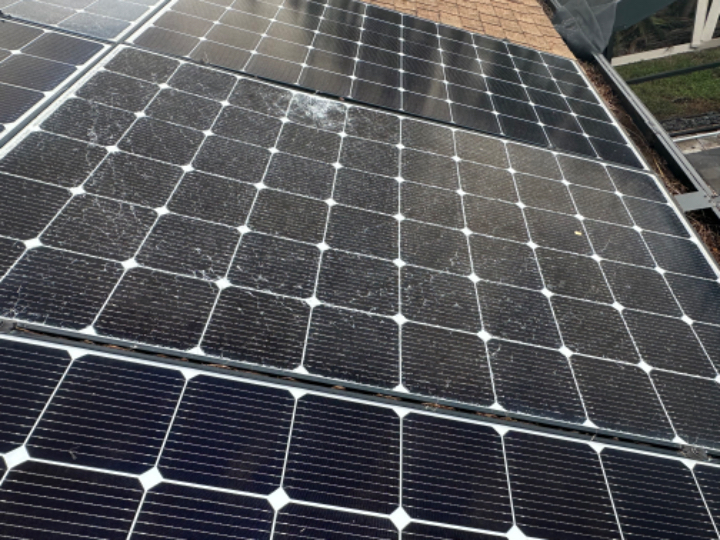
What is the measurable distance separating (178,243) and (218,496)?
10.5 feet

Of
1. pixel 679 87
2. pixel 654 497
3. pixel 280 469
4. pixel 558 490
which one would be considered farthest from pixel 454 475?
pixel 679 87

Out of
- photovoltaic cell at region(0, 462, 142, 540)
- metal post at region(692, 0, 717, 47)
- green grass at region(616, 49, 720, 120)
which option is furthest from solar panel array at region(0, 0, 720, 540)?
green grass at region(616, 49, 720, 120)

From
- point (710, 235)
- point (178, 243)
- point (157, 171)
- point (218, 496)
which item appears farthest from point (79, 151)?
point (710, 235)

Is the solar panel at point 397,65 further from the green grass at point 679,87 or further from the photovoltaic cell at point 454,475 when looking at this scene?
the green grass at point 679,87

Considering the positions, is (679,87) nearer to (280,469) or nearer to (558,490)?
(558,490)

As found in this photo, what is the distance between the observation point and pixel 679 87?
2867 cm

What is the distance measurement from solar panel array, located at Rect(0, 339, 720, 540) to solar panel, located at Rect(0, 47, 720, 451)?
37 cm

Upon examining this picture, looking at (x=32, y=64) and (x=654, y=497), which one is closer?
(x=654, y=497)

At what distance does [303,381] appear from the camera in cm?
550

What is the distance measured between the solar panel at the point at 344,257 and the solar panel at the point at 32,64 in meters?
0.37

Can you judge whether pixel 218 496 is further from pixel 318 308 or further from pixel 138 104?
pixel 138 104

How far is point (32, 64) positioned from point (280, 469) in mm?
8019

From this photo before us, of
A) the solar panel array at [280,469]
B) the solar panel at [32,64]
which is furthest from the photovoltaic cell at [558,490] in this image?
the solar panel at [32,64]

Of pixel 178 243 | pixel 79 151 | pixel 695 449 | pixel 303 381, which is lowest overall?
pixel 695 449
